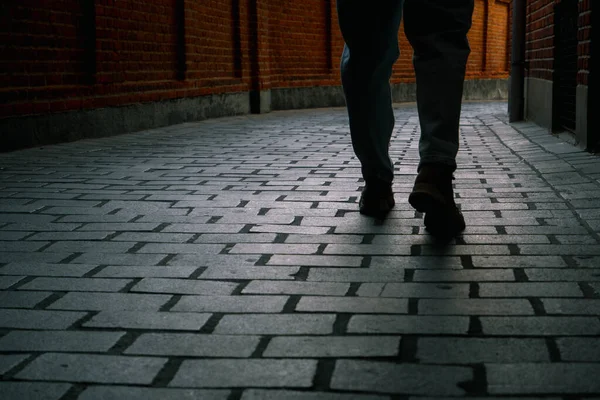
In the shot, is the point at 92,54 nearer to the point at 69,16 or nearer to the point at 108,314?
the point at 69,16

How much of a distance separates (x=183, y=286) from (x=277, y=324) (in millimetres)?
498

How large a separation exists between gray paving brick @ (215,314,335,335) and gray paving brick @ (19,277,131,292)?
507 millimetres

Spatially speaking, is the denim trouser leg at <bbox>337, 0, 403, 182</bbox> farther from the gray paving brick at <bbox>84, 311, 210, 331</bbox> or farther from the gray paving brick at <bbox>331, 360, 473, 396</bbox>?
the gray paving brick at <bbox>331, 360, 473, 396</bbox>

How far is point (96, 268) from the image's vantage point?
112 inches

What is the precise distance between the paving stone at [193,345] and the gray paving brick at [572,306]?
0.78 m

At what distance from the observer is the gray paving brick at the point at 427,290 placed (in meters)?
2.42

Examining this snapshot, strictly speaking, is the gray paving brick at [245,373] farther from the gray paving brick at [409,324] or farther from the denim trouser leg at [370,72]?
the denim trouser leg at [370,72]

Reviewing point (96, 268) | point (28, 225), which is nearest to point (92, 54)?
point (28, 225)

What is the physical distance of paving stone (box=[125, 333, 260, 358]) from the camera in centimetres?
196

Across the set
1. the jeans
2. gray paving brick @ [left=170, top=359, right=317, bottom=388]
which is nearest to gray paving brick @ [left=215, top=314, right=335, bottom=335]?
gray paving brick @ [left=170, top=359, right=317, bottom=388]

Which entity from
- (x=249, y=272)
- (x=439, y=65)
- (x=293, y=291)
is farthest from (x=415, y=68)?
(x=293, y=291)

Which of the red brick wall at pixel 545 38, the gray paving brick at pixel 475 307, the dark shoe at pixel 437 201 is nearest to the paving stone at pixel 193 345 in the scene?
the gray paving brick at pixel 475 307

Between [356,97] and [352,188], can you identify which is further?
[352,188]

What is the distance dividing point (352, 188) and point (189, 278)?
2048 mm
